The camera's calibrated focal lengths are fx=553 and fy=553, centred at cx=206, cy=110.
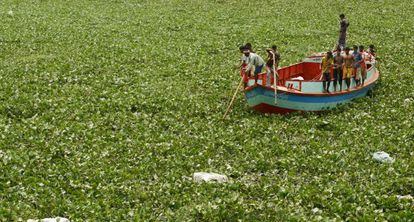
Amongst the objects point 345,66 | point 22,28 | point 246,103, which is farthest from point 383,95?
point 22,28

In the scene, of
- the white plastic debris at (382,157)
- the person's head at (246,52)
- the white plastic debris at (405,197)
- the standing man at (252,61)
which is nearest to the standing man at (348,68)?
the standing man at (252,61)

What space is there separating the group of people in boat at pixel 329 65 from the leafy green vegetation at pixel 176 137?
4.04ft

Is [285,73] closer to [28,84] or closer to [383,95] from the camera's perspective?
[383,95]

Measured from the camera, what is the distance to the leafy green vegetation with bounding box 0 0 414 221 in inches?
543

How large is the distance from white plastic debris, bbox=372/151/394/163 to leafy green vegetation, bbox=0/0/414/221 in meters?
0.27

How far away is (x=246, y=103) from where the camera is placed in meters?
22.9

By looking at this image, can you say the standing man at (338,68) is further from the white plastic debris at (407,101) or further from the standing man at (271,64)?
the standing man at (271,64)

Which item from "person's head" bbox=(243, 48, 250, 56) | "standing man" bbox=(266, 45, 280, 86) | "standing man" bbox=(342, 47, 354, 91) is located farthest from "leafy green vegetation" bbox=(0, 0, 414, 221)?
"person's head" bbox=(243, 48, 250, 56)

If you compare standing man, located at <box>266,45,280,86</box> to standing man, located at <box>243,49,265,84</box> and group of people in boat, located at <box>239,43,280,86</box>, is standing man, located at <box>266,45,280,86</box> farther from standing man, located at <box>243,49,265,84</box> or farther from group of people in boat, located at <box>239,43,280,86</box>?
standing man, located at <box>243,49,265,84</box>

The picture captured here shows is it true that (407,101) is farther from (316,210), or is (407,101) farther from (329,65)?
(316,210)

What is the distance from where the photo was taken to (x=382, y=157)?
16.8 m

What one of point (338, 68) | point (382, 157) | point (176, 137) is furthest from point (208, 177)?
point (338, 68)

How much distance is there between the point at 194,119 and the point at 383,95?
30.3ft

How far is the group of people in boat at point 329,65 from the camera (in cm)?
2205
